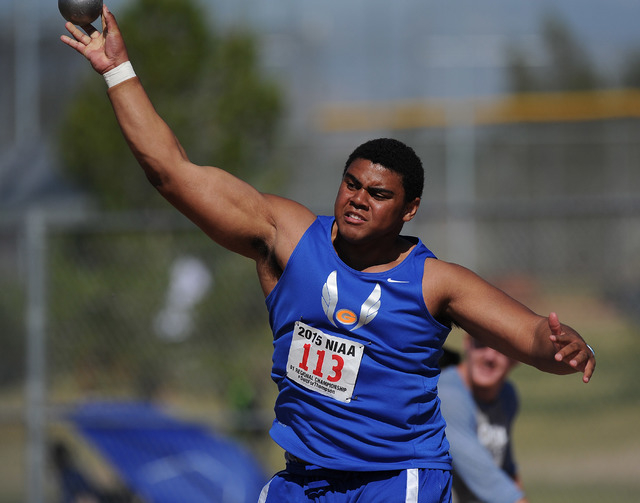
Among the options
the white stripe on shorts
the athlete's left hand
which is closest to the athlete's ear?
the athlete's left hand

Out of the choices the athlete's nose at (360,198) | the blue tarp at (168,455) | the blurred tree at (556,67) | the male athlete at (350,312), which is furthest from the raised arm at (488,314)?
the blurred tree at (556,67)

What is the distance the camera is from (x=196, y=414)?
300 inches

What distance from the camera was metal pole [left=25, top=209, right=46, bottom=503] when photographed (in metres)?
7.36

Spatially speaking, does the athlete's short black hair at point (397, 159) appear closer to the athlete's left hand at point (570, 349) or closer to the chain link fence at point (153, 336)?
the athlete's left hand at point (570, 349)

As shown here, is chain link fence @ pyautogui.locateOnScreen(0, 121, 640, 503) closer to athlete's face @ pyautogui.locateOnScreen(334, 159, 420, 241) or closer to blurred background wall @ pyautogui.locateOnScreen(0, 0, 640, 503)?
blurred background wall @ pyautogui.locateOnScreen(0, 0, 640, 503)

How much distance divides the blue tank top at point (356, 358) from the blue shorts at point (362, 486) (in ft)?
0.16

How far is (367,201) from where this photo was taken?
328cm

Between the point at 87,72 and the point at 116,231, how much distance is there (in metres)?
6.71

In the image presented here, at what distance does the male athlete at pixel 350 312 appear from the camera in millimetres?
3221

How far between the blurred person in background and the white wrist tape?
81.7 inches

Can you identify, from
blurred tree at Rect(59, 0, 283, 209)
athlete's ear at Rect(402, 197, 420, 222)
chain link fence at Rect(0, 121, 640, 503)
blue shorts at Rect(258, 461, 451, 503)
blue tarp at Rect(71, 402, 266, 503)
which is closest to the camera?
blue shorts at Rect(258, 461, 451, 503)

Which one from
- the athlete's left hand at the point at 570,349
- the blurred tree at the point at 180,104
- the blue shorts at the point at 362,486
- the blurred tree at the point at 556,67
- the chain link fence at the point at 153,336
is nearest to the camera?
the athlete's left hand at the point at 570,349

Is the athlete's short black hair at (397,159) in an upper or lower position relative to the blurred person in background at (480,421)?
upper

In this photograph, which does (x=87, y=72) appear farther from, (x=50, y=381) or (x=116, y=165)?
(x=50, y=381)
